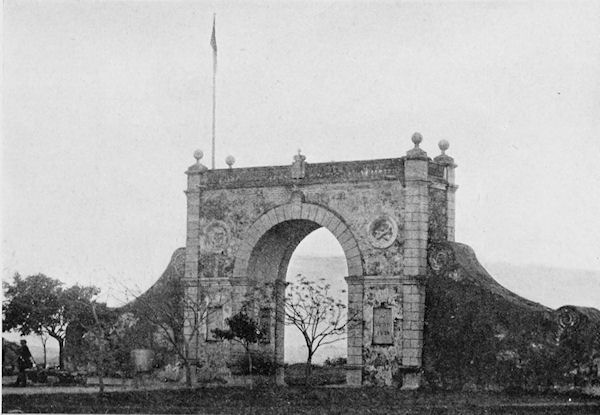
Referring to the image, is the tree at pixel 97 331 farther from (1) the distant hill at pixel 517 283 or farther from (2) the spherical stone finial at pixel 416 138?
(1) the distant hill at pixel 517 283

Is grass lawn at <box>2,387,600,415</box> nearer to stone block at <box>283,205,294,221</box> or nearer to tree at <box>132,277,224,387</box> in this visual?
tree at <box>132,277,224,387</box>

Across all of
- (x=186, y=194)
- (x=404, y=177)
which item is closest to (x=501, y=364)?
(x=404, y=177)

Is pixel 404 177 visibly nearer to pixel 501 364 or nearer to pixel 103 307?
pixel 501 364

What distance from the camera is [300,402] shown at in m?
22.7

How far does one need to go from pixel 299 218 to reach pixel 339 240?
4.07 ft

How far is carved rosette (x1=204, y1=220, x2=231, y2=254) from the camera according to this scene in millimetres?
29203

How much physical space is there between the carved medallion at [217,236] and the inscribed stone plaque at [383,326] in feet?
16.1

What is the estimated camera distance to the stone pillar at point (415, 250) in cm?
2619

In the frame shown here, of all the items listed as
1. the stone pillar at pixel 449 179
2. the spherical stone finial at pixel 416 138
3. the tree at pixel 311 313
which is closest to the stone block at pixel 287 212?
the tree at pixel 311 313

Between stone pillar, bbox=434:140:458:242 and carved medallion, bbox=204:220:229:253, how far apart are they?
19.8ft

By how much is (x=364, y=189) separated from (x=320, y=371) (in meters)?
7.77

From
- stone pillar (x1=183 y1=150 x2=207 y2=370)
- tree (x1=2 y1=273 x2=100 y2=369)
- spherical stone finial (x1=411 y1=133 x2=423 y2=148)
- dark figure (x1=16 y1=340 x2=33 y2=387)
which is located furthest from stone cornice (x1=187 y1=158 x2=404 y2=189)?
dark figure (x1=16 y1=340 x2=33 y2=387)

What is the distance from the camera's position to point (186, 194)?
30016 millimetres

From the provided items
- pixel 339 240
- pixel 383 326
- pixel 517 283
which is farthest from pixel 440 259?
pixel 517 283
